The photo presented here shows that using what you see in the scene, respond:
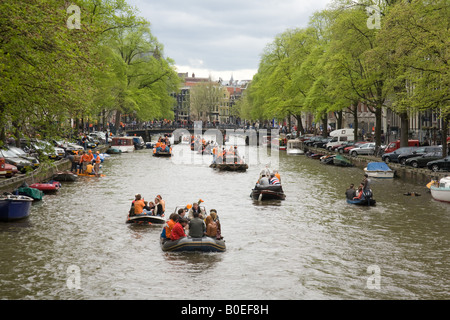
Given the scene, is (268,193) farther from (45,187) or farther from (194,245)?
(194,245)

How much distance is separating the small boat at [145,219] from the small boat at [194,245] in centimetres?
490

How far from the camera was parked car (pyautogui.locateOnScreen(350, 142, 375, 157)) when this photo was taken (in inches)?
2295

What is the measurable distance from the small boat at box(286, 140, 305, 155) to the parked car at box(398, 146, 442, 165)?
917 inches

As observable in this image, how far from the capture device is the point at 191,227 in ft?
67.2

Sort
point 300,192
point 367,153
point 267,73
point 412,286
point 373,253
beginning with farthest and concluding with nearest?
point 267,73, point 367,153, point 300,192, point 373,253, point 412,286

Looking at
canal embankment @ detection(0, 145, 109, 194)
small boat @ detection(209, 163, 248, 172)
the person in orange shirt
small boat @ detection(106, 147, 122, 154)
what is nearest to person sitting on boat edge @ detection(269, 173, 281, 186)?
canal embankment @ detection(0, 145, 109, 194)

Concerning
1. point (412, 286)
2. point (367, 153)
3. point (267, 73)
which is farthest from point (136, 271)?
point (267, 73)

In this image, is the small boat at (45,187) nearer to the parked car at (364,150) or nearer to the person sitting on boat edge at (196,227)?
the person sitting on boat edge at (196,227)

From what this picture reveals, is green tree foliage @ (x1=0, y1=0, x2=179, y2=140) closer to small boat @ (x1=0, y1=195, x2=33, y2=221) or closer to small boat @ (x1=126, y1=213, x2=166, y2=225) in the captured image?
small boat @ (x1=0, y1=195, x2=33, y2=221)

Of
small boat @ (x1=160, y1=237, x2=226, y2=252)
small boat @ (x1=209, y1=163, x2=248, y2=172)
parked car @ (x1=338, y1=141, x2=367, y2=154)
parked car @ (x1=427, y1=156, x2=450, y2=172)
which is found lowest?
small boat @ (x1=160, y1=237, x2=226, y2=252)

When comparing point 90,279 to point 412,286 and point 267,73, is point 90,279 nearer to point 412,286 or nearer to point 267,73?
point 412,286

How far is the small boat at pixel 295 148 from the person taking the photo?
70.2 m

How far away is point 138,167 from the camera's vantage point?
53875 mm
